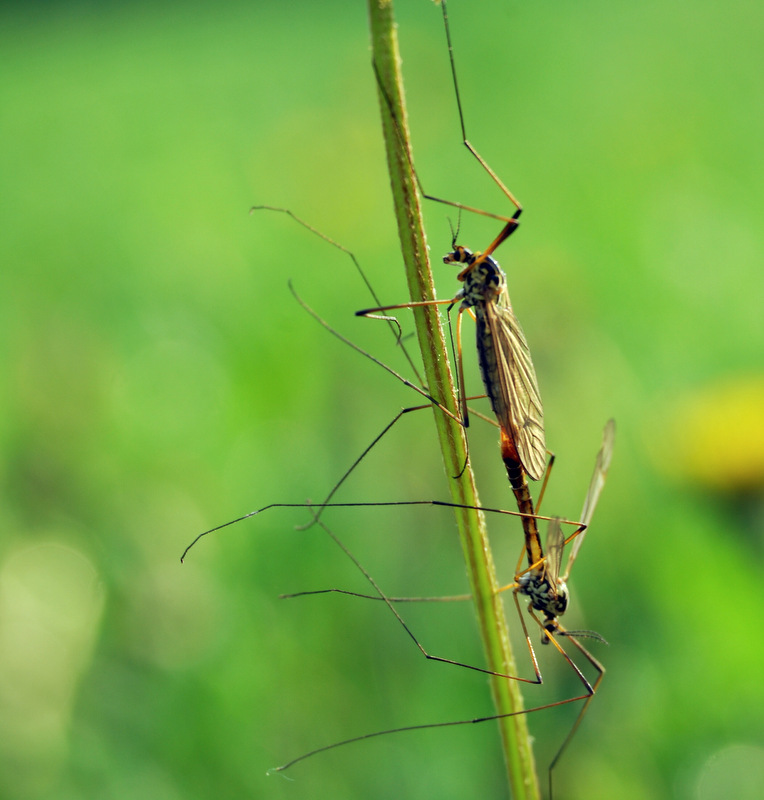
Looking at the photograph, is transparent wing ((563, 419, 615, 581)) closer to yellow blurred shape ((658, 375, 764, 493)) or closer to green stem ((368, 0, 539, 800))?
green stem ((368, 0, 539, 800))

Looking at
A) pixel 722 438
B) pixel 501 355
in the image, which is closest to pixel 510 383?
pixel 501 355

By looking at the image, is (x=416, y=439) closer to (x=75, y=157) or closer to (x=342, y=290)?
(x=342, y=290)

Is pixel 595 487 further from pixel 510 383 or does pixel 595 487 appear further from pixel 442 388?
pixel 442 388

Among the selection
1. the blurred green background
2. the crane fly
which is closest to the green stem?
the crane fly

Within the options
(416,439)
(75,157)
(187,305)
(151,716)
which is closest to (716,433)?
(416,439)

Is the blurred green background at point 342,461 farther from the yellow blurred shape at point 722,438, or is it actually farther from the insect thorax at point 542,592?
the insect thorax at point 542,592

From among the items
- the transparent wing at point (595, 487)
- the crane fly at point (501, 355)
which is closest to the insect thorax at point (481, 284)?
the crane fly at point (501, 355)
